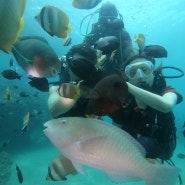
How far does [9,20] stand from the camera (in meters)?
1.08

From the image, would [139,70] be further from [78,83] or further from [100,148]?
[100,148]

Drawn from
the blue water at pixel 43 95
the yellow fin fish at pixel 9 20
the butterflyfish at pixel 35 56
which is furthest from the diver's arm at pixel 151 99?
the yellow fin fish at pixel 9 20

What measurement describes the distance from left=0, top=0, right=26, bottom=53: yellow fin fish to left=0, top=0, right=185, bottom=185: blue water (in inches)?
37.1

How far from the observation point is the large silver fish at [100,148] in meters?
1.58

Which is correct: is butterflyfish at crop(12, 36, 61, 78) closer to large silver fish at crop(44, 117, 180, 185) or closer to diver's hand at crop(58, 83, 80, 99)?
large silver fish at crop(44, 117, 180, 185)

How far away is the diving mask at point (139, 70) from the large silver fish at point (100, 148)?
2454 millimetres

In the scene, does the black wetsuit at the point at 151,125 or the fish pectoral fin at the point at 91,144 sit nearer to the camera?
the fish pectoral fin at the point at 91,144

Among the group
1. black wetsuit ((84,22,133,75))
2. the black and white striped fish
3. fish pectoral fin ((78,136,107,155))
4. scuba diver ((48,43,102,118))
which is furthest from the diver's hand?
black wetsuit ((84,22,133,75))

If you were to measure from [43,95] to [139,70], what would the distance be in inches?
848

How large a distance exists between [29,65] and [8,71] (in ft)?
11.4

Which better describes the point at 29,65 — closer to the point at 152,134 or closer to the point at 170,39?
the point at 152,134

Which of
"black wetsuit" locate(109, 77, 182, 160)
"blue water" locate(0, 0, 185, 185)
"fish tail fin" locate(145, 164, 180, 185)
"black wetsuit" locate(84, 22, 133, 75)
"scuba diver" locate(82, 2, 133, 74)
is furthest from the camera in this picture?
"blue water" locate(0, 0, 185, 185)

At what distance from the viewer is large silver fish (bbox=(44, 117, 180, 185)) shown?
1581 millimetres

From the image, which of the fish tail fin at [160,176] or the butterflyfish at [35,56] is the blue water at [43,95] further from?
the fish tail fin at [160,176]
